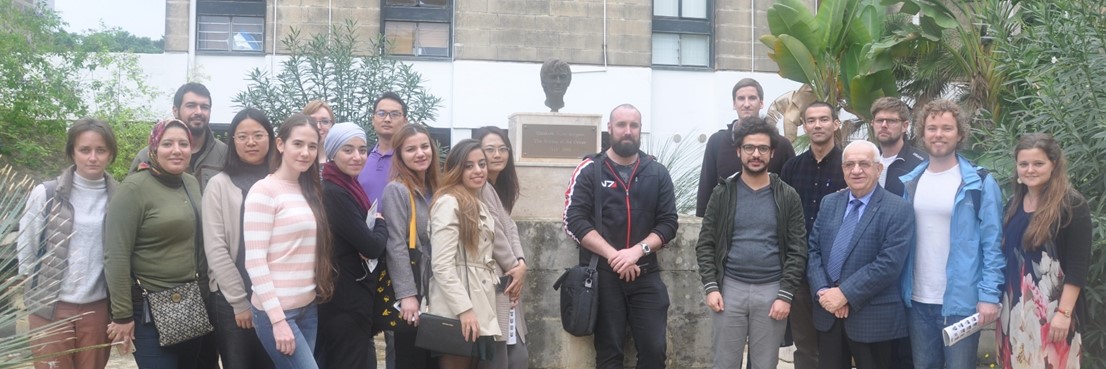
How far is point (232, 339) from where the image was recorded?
4969 mm

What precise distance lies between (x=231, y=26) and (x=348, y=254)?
1664 cm

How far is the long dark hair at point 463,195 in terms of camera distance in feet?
17.8

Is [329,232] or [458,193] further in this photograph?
[458,193]

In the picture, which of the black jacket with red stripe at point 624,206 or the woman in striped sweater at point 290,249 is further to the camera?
the black jacket with red stripe at point 624,206

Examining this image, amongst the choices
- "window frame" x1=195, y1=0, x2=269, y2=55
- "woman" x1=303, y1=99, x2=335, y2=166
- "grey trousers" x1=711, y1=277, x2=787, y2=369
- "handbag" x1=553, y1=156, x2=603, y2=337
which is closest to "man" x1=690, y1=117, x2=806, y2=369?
"grey trousers" x1=711, y1=277, x2=787, y2=369

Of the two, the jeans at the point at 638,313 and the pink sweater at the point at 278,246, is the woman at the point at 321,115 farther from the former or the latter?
the jeans at the point at 638,313

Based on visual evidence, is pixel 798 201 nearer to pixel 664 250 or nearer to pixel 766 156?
pixel 766 156

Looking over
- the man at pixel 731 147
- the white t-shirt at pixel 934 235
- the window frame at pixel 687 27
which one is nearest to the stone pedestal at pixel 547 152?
the man at pixel 731 147

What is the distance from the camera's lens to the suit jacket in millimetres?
5480

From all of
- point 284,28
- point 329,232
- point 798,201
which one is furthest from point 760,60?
point 329,232

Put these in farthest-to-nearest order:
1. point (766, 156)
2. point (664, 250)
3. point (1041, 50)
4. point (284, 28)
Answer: point (284, 28)
point (664, 250)
point (1041, 50)
point (766, 156)

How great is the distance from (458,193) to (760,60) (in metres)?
17.3

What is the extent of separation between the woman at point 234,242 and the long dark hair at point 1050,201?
3856mm

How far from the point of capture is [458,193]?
5496mm
